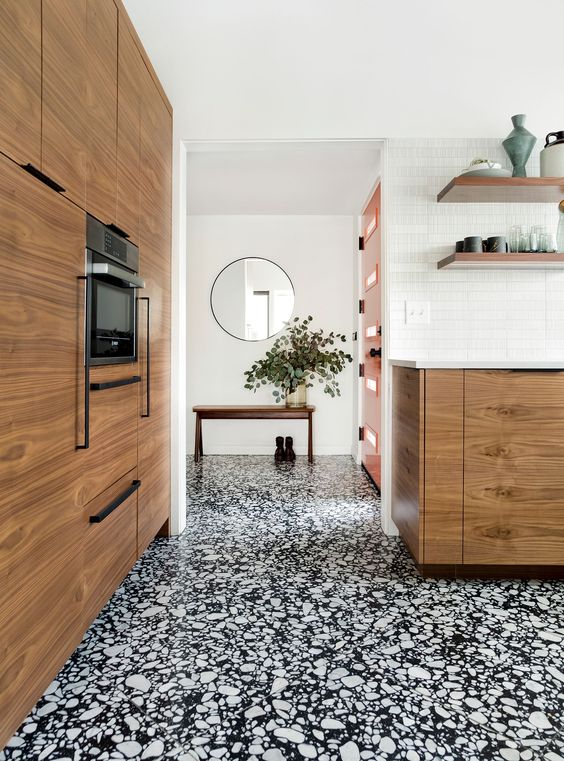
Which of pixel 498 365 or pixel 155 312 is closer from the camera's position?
pixel 498 365

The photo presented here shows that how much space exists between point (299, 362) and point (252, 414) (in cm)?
63

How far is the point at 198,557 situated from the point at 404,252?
1876 millimetres

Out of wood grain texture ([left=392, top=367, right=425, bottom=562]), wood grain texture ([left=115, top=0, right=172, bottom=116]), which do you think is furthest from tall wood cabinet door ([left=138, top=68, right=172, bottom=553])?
wood grain texture ([left=392, top=367, right=425, bottom=562])

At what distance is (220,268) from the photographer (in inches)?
194

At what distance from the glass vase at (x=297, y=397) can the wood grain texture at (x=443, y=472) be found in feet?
8.76

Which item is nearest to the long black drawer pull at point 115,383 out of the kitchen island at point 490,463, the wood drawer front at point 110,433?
the wood drawer front at point 110,433

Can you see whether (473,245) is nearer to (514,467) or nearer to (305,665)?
(514,467)

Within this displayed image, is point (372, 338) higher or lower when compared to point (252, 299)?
lower

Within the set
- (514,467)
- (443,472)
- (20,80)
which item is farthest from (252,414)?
(20,80)

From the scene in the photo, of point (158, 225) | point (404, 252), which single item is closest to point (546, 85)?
point (404, 252)

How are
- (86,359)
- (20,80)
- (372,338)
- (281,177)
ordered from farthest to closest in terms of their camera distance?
(372,338)
(281,177)
(86,359)
(20,80)

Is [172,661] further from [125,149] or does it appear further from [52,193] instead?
[125,149]

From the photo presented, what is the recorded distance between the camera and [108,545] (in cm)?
172

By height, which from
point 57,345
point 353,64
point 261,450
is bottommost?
point 261,450
